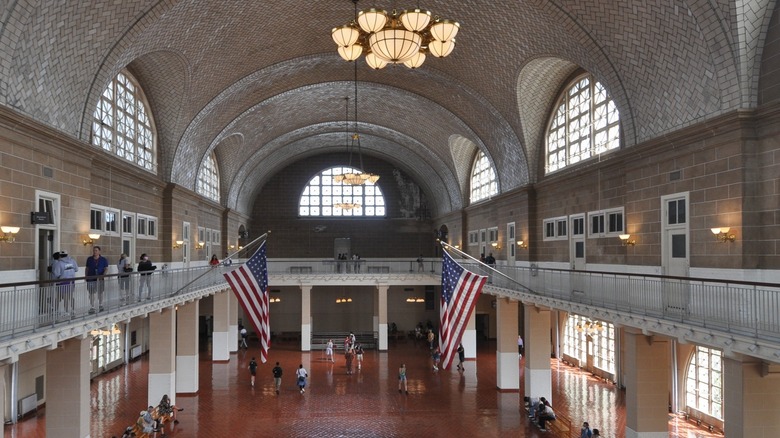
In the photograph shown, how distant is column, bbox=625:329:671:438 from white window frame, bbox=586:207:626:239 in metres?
5.13

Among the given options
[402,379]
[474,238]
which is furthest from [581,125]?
[474,238]

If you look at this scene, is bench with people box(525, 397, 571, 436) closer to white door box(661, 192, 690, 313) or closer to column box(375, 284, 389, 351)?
white door box(661, 192, 690, 313)

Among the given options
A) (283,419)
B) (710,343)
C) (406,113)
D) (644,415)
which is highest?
(406,113)

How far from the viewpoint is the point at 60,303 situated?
11.2 meters

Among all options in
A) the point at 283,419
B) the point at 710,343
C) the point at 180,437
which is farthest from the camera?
the point at 283,419

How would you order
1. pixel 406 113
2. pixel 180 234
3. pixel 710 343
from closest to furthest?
pixel 710 343 < pixel 180 234 < pixel 406 113

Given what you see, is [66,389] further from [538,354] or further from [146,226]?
[538,354]

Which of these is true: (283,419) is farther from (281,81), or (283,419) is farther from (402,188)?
(402,188)

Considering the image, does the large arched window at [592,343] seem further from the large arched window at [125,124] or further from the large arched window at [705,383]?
the large arched window at [125,124]

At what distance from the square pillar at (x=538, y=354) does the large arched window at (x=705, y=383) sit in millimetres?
4394

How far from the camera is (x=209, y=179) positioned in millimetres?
32906

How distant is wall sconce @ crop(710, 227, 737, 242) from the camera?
500 inches

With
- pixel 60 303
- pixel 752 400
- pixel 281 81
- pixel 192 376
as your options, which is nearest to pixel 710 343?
pixel 752 400

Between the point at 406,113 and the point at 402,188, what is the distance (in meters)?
13.8
